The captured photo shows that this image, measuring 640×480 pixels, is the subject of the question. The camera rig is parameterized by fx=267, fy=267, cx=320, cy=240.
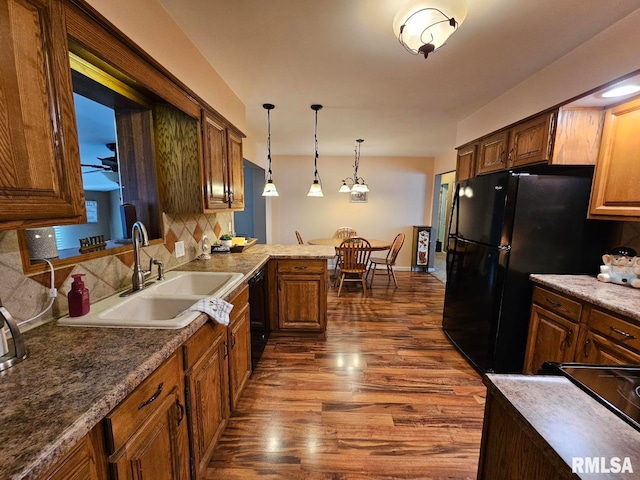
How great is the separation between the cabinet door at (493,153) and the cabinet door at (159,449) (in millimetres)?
2805

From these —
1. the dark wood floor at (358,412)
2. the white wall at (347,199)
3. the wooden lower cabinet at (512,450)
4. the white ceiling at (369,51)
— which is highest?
the white ceiling at (369,51)

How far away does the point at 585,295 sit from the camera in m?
1.52

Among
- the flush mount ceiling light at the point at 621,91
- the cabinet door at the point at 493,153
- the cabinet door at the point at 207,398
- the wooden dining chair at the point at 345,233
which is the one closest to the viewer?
the cabinet door at the point at 207,398

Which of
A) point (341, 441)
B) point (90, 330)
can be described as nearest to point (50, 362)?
point (90, 330)

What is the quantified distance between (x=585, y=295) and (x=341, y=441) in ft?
5.34

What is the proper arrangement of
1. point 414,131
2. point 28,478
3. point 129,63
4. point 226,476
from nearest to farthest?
point 28,478 → point 129,63 → point 226,476 → point 414,131

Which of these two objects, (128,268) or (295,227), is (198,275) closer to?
(128,268)

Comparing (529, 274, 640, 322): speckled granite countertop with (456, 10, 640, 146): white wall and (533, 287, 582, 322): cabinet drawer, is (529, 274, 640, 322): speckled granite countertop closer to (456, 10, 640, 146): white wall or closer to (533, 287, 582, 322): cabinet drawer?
(533, 287, 582, 322): cabinet drawer

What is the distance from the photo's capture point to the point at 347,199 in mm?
5441

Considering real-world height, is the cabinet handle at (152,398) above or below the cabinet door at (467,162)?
below

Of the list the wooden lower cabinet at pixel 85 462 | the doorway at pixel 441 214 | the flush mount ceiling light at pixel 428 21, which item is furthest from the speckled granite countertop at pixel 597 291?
the doorway at pixel 441 214

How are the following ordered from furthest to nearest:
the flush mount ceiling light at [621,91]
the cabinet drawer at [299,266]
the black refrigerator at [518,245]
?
the cabinet drawer at [299,266] → the black refrigerator at [518,245] → the flush mount ceiling light at [621,91]

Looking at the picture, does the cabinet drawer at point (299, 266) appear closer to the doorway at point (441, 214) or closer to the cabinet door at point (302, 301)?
the cabinet door at point (302, 301)

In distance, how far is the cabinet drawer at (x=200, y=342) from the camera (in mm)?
1086
